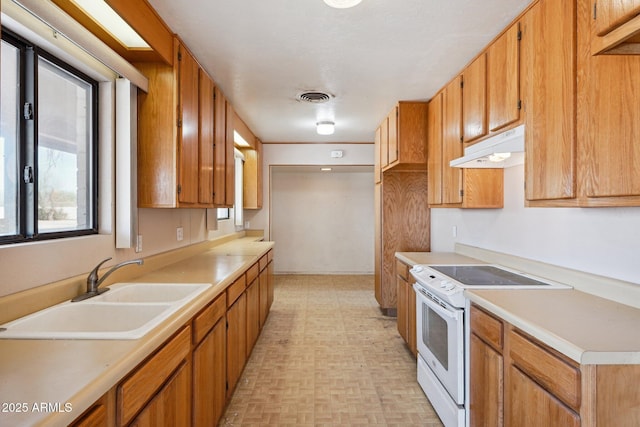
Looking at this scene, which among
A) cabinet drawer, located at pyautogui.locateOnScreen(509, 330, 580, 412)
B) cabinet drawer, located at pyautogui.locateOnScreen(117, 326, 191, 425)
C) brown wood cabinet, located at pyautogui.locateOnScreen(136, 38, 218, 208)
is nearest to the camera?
cabinet drawer, located at pyautogui.locateOnScreen(117, 326, 191, 425)

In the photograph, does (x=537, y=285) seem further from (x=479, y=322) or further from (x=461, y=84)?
(x=461, y=84)

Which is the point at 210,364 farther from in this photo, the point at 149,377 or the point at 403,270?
the point at 403,270

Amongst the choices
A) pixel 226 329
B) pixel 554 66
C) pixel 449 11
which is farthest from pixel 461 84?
pixel 226 329

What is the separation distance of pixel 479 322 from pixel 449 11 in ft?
5.50

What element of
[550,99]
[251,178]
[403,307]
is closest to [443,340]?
[403,307]

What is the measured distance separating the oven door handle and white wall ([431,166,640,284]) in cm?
71

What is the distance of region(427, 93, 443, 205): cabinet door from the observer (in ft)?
9.77

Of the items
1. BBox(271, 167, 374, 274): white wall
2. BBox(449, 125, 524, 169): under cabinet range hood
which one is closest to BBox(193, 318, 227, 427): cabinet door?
BBox(449, 125, 524, 169): under cabinet range hood

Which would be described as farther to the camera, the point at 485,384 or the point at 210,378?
the point at 210,378

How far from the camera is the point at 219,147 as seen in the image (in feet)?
9.66

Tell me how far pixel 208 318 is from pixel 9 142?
3.76ft

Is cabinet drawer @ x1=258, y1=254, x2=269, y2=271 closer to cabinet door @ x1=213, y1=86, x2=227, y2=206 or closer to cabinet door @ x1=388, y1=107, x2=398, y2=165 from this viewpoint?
cabinet door @ x1=213, y1=86, x2=227, y2=206

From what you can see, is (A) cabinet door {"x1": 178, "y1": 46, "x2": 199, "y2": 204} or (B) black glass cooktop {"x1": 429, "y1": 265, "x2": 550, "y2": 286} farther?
(A) cabinet door {"x1": 178, "y1": 46, "x2": 199, "y2": 204}

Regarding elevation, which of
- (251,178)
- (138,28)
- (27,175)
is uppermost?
(138,28)
